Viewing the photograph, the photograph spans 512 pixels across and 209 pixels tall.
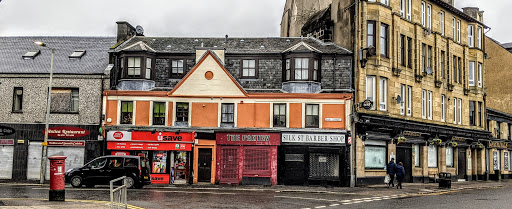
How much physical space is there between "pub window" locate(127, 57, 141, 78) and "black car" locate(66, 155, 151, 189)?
795cm

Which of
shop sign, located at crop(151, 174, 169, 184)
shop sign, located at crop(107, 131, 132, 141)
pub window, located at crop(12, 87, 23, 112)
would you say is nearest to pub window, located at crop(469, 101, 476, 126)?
shop sign, located at crop(151, 174, 169, 184)

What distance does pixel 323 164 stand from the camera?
31.7 m

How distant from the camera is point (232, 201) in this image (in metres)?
19.6

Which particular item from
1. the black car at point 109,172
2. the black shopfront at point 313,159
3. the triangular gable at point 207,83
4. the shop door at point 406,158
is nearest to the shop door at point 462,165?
the shop door at point 406,158

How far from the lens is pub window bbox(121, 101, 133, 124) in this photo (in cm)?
3225

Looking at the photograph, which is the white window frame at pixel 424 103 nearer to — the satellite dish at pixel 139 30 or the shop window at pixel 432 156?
the shop window at pixel 432 156

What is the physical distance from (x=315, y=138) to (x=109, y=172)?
1220 cm

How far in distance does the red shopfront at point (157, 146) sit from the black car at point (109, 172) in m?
5.41

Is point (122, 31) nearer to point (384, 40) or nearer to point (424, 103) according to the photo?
point (384, 40)

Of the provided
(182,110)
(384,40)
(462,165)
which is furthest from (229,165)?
(462,165)

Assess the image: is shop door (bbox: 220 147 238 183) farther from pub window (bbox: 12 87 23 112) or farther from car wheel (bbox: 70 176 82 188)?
pub window (bbox: 12 87 23 112)

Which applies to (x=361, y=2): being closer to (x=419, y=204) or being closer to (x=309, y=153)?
(x=309, y=153)

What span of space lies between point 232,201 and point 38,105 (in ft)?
61.0

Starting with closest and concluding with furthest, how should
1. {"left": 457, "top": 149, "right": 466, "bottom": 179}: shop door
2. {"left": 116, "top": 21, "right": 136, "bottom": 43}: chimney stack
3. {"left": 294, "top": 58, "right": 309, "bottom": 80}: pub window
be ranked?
{"left": 294, "top": 58, "right": 309, "bottom": 80}: pub window, {"left": 116, "top": 21, "right": 136, "bottom": 43}: chimney stack, {"left": 457, "top": 149, "right": 466, "bottom": 179}: shop door
